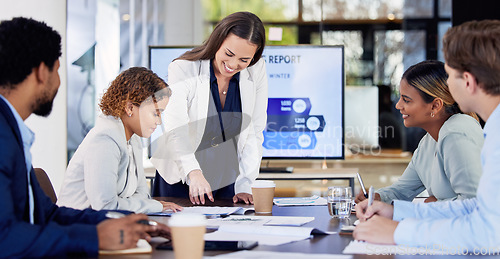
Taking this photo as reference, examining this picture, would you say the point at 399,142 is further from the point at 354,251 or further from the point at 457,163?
the point at 354,251

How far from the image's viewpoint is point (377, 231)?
131 cm

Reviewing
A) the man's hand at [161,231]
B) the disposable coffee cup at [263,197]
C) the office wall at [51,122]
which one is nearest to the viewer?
the man's hand at [161,231]

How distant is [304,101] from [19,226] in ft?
10.4

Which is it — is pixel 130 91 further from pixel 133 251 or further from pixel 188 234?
pixel 188 234

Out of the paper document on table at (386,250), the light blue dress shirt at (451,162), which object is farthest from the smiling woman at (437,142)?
the paper document on table at (386,250)

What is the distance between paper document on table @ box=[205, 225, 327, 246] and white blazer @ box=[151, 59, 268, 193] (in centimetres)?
83

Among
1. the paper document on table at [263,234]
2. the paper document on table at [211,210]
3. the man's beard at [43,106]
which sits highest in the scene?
the man's beard at [43,106]

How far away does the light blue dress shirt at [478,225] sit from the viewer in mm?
1215

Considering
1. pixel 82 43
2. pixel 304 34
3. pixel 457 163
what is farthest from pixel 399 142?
pixel 457 163

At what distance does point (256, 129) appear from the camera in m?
2.60

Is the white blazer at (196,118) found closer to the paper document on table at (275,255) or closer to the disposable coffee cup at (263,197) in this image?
the disposable coffee cup at (263,197)

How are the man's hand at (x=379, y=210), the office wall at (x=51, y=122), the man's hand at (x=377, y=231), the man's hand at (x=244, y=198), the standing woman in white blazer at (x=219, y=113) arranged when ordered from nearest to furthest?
the man's hand at (x=377, y=231), the man's hand at (x=379, y=210), the man's hand at (x=244, y=198), the standing woman in white blazer at (x=219, y=113), the office wall at (x=51, y=122)

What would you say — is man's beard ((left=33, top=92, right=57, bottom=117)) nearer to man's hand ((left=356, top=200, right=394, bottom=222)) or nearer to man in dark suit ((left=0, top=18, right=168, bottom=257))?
man in dark suit ((left=0, top=18, right=168, bottom=257))

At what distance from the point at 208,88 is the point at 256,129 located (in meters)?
0.28
